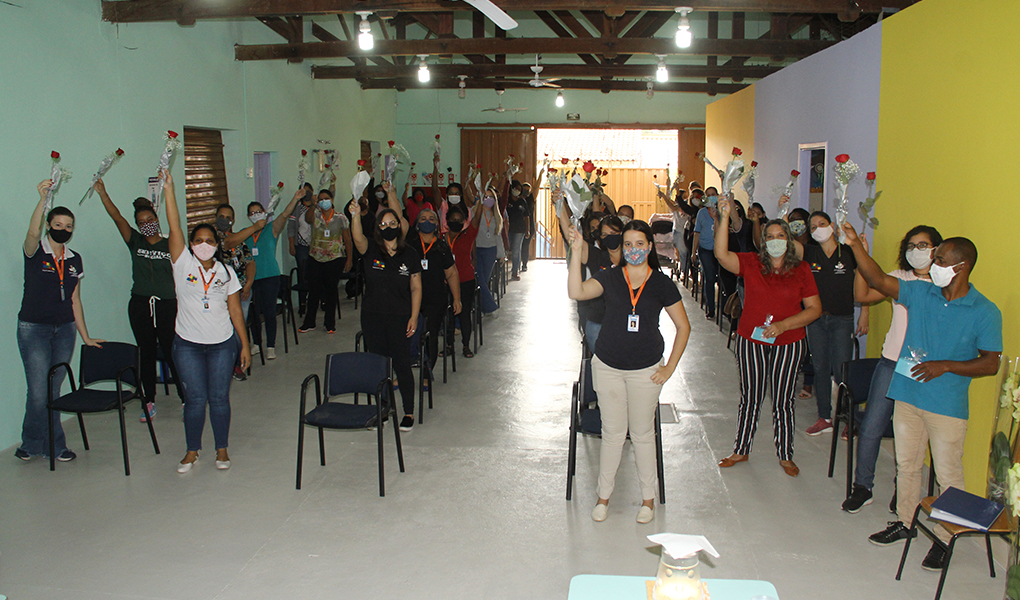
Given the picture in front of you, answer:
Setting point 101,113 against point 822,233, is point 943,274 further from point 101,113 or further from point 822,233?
point 101,113

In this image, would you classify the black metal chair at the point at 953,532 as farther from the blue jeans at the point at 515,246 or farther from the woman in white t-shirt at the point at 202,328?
the blue jeans at the point at 515,246

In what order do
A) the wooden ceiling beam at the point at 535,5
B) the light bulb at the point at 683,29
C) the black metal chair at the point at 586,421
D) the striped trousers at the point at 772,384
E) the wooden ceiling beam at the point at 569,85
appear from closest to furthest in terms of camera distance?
the black metal chair at the point at 586,421 < the striped trousers at the point at 772,384 < the wooden ceiling beam at the point at 535,5 < the light bulb at the point at 683,29 < the wooden ceiling beam at the point at 569,85

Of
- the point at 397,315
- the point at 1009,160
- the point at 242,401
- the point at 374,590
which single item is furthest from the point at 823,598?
the point at 242,401

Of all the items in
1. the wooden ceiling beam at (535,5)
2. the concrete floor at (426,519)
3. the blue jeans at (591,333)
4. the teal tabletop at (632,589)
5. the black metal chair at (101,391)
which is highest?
the wooden ceiling beam at (535,5)

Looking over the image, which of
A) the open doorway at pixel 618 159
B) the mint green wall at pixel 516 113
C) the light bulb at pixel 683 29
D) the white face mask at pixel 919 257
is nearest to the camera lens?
the white face mask at pixel 919 257

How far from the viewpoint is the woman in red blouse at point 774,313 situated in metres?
4.54

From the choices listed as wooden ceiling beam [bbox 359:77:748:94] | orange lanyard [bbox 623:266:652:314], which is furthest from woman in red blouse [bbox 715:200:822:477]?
wooden ceiling beam [bbox 359:77:748:94]

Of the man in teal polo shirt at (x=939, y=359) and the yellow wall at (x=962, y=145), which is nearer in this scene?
the man in teal polo shirt at (x=939, y=359)

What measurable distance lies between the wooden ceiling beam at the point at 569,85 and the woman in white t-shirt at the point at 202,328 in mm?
10108

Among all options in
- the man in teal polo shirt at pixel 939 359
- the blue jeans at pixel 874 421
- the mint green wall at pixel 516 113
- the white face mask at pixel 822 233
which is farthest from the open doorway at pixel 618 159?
the man in teal polo shirt at pixel 939 359

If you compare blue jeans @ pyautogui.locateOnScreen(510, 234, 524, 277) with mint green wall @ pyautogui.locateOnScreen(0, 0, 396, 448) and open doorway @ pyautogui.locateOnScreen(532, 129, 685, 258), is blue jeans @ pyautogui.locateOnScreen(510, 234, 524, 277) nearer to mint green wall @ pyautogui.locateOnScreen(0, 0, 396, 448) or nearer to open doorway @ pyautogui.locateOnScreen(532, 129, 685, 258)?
open doorway @ pyautogui.locateOnScreen(532, 129, 685, 258)

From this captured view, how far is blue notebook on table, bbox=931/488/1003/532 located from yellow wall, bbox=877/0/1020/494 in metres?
0.96

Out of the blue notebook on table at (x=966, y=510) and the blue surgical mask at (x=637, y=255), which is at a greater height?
the blue surgical mask at (x=637, y=255)

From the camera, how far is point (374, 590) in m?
3.54
